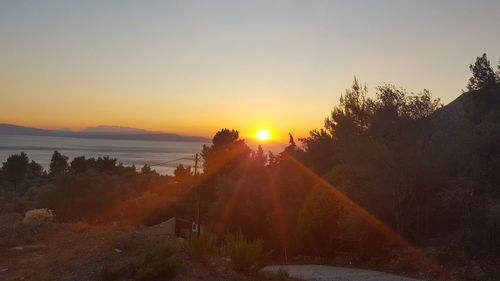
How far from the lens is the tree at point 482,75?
98.8 feet

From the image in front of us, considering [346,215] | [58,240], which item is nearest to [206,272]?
[58,240]

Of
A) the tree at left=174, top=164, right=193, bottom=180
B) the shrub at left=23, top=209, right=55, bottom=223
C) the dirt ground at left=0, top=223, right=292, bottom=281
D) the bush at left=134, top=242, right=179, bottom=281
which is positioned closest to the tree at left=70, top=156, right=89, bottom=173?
the tree at left=174, top=164, right=193, bottom=180

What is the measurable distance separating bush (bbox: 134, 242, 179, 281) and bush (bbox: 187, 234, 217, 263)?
0.93 metres

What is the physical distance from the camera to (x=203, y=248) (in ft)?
36.3

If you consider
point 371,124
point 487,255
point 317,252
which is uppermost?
point 371,124

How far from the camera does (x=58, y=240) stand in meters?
13.3

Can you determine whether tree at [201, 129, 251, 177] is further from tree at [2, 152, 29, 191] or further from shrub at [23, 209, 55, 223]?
tree at [2, 152, 29, 191]

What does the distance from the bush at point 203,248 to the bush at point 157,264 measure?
93 cm

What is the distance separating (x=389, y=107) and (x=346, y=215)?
632 centimetres

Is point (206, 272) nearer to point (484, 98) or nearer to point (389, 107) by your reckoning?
point (389, 107)

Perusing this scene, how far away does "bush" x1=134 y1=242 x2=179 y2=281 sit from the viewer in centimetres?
929

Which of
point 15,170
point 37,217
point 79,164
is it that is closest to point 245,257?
point 37,217

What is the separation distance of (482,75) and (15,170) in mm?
76884

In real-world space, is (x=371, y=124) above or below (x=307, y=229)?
above
